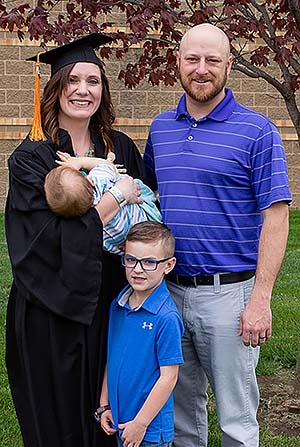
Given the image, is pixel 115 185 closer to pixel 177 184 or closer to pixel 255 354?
pixel 177 184

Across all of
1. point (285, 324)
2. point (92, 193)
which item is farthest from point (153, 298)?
point (285, 324)

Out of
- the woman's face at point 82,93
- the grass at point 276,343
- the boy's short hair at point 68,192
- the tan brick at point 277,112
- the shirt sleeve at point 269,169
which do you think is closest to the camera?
the boy's short hair at point 68,192

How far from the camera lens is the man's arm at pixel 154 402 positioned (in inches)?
132

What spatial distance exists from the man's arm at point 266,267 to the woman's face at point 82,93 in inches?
35.3

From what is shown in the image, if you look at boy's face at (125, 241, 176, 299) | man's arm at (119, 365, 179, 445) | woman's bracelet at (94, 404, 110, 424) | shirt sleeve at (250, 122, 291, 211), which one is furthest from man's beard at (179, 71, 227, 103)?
woman's bracelet at (94, 404, 110, 424)

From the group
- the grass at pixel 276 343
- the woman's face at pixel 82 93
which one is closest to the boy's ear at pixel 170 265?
the woman's face at pixel 82 93

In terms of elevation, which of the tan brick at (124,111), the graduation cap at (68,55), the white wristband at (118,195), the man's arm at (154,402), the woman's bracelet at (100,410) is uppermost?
the graduation cap at (68,55)

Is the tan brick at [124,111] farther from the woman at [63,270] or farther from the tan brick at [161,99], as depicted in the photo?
the woman at [63,270]

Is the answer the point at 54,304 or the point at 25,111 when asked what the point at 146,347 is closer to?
the point at 54,304

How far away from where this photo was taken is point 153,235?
3391 millimetres

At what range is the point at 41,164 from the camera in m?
3.46

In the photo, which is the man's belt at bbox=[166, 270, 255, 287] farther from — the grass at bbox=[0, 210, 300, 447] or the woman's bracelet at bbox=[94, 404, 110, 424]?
the grass at bbox=[0, 210, 300, 447]

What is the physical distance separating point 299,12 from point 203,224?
1623 millimetres

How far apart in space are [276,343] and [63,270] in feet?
10.1
